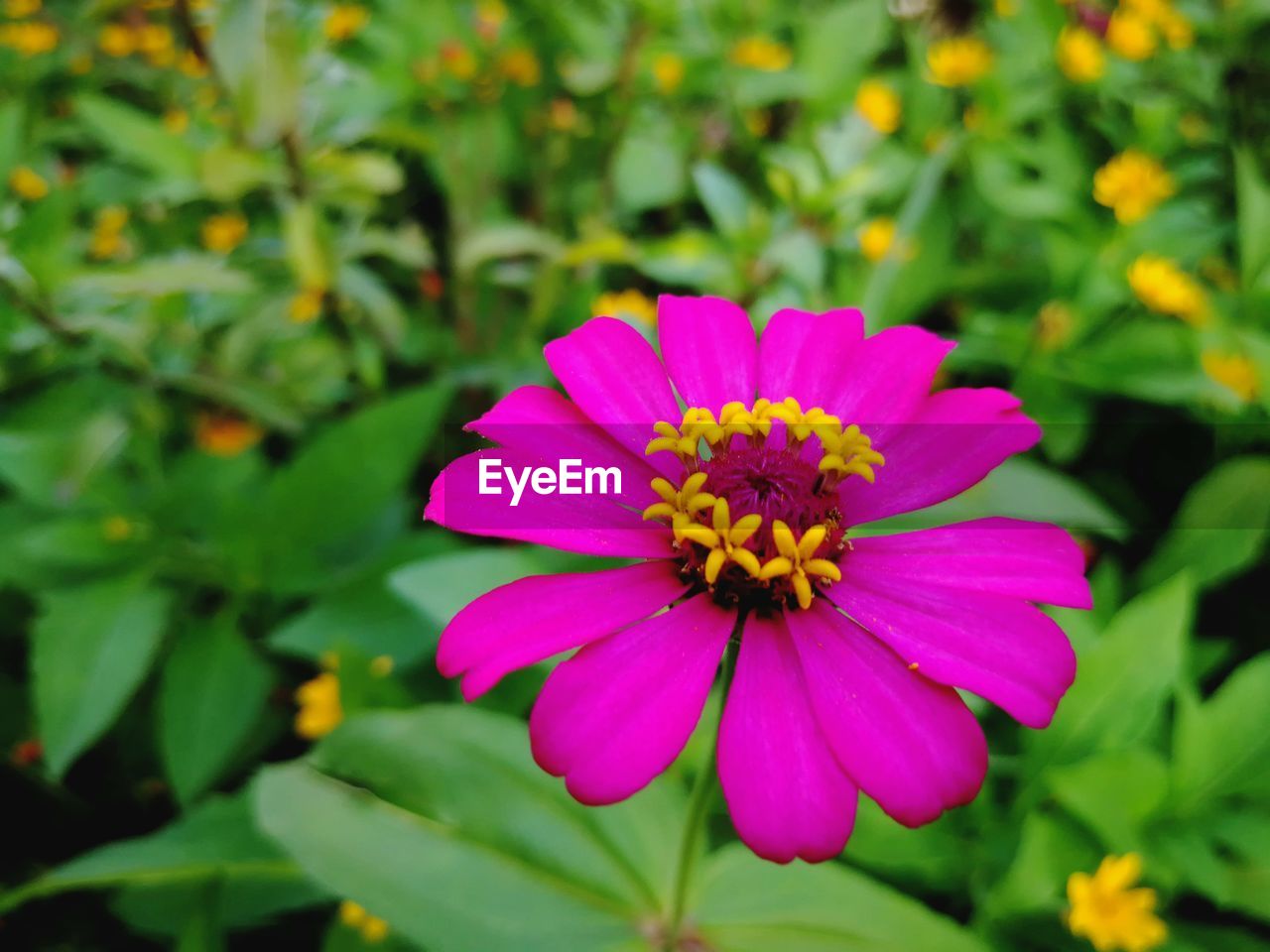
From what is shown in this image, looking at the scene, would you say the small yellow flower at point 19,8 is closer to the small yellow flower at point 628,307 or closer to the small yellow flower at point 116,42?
the small yellow flower at point 116,42

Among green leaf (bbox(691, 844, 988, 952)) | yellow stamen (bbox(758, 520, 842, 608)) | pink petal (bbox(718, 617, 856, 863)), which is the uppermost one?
yellow stamen (bbox(758, 520, 842, 608))

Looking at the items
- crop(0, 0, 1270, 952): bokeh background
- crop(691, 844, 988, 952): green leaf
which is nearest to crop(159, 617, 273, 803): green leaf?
crop(0, 0, 1270, 952): bokeh background

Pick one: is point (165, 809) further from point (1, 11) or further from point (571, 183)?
point (1, 11)

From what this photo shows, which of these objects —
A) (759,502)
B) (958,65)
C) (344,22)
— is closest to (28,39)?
(344,22)

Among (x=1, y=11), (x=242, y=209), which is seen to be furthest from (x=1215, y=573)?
(x=1, y=11)

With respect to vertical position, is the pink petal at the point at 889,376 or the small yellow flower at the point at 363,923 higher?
the pink petal at the point at 889,376

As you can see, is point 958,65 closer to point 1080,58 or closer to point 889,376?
point 1080,58

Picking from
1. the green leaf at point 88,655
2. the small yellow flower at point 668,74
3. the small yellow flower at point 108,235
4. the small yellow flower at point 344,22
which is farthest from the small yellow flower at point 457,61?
the green leaf at point 88,655

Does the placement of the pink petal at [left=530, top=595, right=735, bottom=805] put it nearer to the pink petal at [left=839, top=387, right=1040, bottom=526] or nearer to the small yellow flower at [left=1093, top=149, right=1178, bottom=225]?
the pink petal at [left=839, top=387, right=1040, bottom=526]
